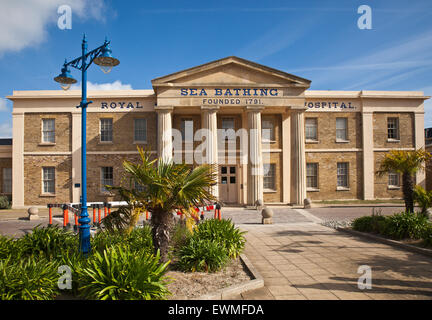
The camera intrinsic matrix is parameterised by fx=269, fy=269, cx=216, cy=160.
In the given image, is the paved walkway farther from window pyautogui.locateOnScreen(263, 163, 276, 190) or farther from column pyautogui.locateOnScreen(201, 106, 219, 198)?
window pyautogui.locateOnScreen(263, 163, 276, 190)

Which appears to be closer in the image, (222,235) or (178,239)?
(178,239)

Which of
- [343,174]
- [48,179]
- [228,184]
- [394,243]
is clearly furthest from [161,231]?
[343,174]

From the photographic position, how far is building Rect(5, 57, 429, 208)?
60.5 feet

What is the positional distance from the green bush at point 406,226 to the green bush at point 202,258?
610 cm

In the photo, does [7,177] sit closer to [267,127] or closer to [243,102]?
[243,102]

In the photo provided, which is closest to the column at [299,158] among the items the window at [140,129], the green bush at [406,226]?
the green bush at [406,226]

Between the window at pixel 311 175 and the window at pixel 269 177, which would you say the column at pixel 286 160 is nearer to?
the window at pixel 269 177

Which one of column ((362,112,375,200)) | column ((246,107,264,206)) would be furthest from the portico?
column ((362,112,375,200))

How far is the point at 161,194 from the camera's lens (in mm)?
5086

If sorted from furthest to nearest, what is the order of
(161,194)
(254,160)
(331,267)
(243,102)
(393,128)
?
(393,128) → (243,102) → (254,160) → (331,267) → (161,194)

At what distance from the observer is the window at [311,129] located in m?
21.4

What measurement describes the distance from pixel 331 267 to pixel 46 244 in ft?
21.5

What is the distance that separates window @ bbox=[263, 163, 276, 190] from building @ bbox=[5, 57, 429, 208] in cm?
8

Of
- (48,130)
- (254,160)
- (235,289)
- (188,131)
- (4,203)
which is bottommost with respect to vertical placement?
(4,203)
